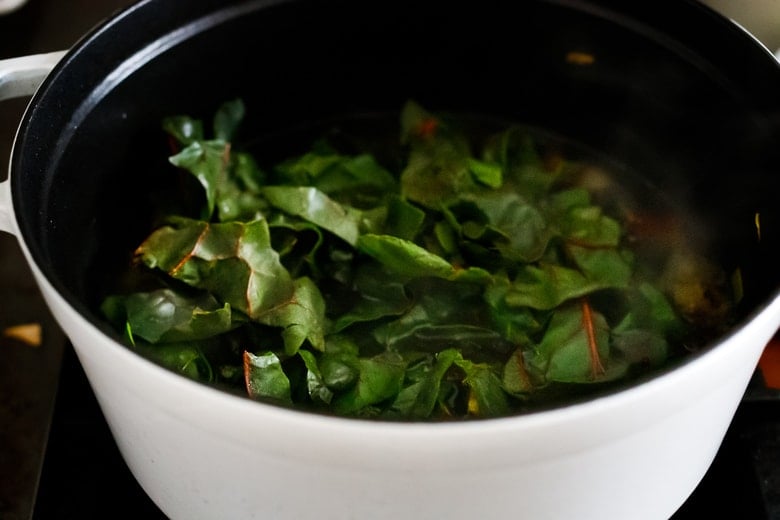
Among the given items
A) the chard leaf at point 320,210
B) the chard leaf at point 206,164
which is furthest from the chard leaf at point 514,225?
the chard leaf at point 206,164

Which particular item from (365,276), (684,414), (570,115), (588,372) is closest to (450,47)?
(570,115)

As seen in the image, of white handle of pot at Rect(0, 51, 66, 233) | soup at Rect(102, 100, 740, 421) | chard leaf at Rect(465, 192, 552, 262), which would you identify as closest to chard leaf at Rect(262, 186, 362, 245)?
soup at Rect(102, 100, 740, 421)

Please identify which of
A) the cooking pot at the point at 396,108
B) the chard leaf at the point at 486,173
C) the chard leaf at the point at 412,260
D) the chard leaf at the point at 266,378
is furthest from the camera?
the chard leaf at the point at 486,173

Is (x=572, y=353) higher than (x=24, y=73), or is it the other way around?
(x=24, y=73)

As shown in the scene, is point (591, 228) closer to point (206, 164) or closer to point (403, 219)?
point (403, 219)

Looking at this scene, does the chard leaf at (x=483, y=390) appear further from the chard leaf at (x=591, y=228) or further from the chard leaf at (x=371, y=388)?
the chard leaf at (x=591, y=228)

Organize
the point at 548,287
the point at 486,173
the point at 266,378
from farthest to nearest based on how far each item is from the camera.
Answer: the point at 486,173 → the point at 548,287 → the point at 266,378

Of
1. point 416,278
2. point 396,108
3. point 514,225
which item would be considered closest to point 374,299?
point 416,278

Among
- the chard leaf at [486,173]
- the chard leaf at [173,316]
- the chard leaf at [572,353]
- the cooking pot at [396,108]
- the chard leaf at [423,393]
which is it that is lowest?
the chard leaf at [173,316]

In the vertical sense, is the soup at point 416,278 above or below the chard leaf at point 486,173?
below
